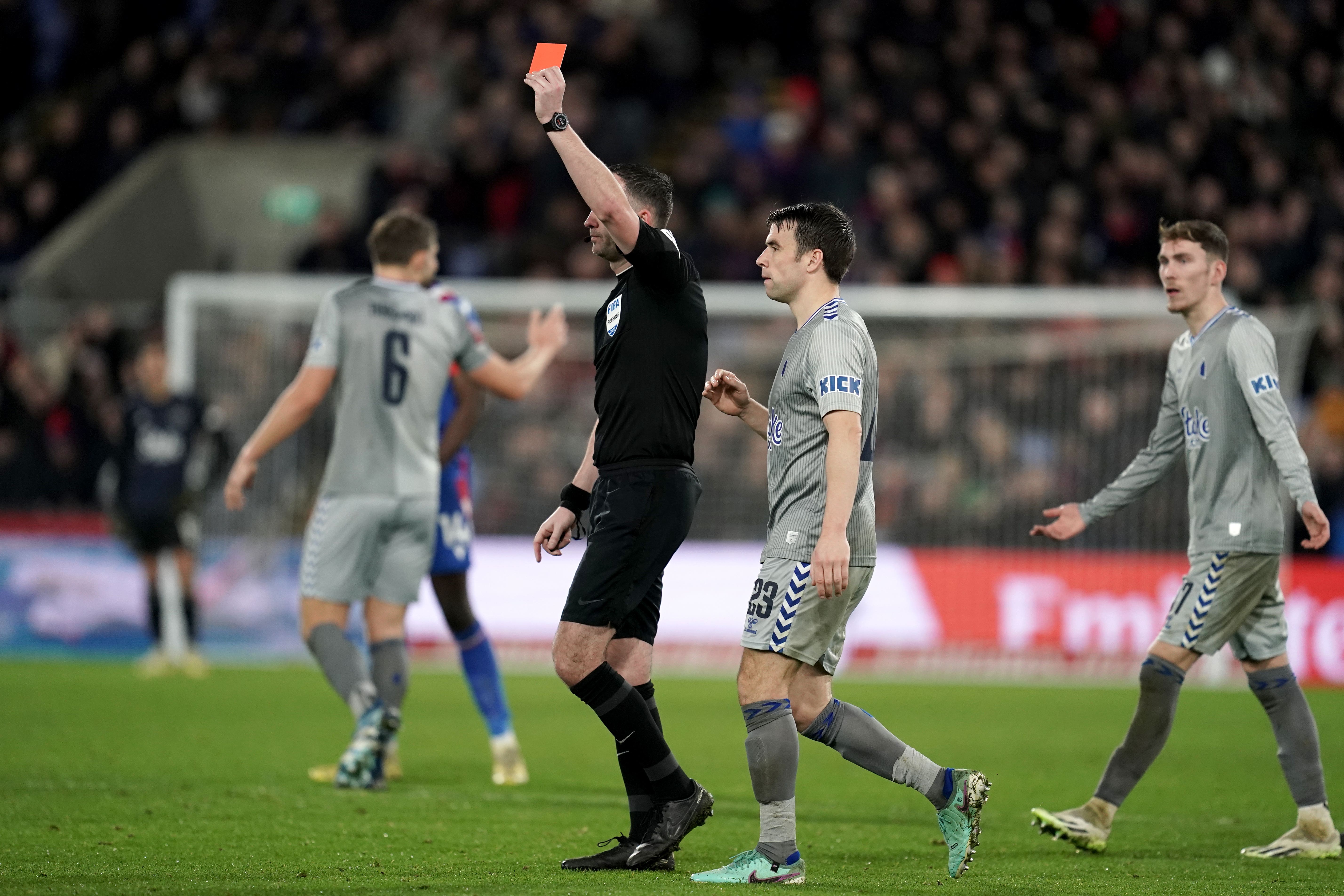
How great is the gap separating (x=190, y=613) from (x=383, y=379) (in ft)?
24.2

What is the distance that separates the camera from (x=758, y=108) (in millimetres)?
20094

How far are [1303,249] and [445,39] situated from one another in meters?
10.8

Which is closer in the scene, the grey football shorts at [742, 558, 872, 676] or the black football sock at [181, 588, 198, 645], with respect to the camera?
the grey football shorts at [742, 558, 872, 676]

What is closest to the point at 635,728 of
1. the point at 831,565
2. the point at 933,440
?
the point at 831,565

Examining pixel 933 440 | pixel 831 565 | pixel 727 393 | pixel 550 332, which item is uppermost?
pixel 933 440

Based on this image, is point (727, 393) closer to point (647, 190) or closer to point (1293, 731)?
point (647, 190)

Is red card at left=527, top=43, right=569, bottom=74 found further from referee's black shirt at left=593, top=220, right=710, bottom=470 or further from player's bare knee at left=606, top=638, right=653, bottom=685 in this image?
player's bare knee at left=606, top=638, right=653, bottom=685

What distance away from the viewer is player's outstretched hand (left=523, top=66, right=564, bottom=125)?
5039 millimetres

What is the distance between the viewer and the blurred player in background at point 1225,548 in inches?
235

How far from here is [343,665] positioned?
705 centimetres

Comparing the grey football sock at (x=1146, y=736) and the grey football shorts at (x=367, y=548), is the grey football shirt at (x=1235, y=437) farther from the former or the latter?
the grey football shorts at (x=367, y=548)

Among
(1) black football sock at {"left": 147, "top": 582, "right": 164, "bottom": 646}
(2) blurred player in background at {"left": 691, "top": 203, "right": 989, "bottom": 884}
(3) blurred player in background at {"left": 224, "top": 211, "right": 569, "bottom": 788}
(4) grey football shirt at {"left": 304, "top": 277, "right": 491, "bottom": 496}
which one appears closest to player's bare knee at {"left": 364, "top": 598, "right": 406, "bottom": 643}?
(3) blurred player in background at {"left": 224, "top": 211, "right": 569, "bottom": 788}

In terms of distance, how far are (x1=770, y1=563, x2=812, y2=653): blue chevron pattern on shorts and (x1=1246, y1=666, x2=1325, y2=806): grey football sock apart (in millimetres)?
2190

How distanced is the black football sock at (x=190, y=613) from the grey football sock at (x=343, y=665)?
7.08m
